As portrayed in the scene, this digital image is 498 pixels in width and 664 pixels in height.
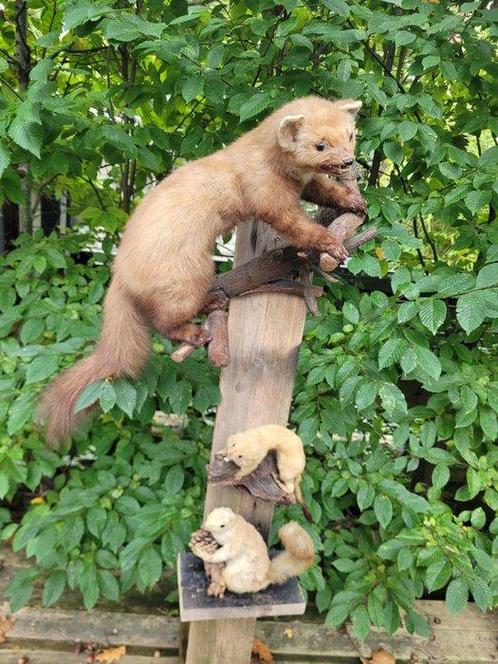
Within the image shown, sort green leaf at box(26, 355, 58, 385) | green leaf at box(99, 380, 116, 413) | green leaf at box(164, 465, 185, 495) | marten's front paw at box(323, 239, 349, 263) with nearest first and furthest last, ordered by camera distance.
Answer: marten's front paw at box(323, 239, 349, 263), green leaf at box(99, 380, 116, 413), green leaf at box(26, 355, 58, 385), green leaf at box(164, 465, 185, 495)

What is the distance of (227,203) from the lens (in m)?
1.29

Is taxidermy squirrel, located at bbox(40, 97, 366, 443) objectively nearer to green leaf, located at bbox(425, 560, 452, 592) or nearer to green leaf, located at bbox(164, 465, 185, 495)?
Answer: green leaf, located at bbox(164, 465, 185, 495)

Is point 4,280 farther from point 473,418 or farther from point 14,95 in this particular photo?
point 473,418

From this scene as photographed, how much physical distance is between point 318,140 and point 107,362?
32.8 inches

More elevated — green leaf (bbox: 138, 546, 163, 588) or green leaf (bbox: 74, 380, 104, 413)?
green leaf (bbox: 74, 380, 104, 413)

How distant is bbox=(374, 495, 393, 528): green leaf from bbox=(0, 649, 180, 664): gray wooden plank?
1243 millimetres

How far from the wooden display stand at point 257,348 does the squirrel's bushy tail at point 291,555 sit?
0.07 metres

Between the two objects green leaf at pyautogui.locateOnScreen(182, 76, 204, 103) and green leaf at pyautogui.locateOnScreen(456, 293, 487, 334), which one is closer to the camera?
green leaf at pyautogui.locateOnScreen(456, 293, 487, 334)

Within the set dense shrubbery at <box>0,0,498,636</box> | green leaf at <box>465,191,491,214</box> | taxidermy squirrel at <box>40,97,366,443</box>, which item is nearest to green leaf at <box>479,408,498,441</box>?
dense shrubbery at <box>0,0,498,636</box>

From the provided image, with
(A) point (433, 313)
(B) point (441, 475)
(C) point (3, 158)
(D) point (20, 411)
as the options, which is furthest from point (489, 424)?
(C) point (3, 158)

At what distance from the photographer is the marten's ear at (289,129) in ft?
3.98

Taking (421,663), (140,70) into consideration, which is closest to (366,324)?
(140,70)

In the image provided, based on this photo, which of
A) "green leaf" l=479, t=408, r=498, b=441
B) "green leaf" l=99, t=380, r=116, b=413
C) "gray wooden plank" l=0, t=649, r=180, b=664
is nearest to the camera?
"green leaf" l=99, t=380, r=116, b=413

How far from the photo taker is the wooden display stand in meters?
1.39
